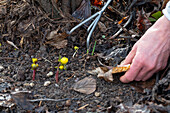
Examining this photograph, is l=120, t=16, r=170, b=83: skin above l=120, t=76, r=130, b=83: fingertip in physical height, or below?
above

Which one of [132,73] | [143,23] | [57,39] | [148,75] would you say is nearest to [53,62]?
[57,39]

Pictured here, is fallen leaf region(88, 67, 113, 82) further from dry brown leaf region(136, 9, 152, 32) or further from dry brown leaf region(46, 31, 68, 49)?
dry brown leaf region(136, 9, 152, 32)

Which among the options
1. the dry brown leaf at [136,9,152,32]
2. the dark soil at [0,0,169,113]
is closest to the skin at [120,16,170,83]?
the dark soil at [0,0,169,113]

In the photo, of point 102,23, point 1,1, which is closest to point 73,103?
point 102,23

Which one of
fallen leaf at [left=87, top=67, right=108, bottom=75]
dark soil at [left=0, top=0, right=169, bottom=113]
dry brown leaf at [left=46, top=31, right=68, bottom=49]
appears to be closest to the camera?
dark soil at [left=0, top=0, right=169, bottom=113]

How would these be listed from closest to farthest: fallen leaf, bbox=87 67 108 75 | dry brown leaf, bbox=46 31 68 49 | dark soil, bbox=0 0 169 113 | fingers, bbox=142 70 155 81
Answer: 1. dark soil, bbox=0 0 169 113
2. fingers, bbox=142 70 155 81
3. fallen leaf, bbox=87 67 108 75
4. dry brown leaf, bbox=46 31 68 49

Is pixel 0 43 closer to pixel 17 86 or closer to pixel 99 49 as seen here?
pixel 17 86

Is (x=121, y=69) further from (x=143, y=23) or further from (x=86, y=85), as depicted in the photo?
(x=143, y=23)

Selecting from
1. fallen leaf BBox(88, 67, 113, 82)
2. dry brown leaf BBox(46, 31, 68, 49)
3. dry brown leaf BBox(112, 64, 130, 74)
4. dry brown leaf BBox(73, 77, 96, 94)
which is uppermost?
dry brown leaf BBox(46, 31, 68, 49)
